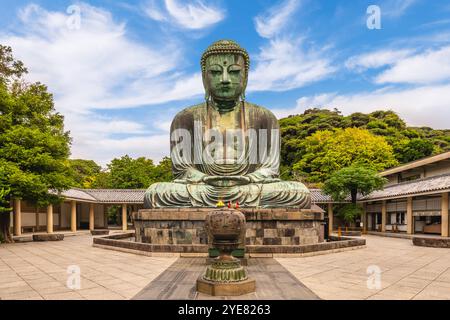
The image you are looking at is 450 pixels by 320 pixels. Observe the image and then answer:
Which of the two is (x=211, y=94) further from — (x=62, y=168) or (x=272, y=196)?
(x=62, y=168)

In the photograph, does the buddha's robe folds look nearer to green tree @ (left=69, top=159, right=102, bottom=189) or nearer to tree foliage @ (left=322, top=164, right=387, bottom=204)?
tree foliage @ (left=322, top=164, right=387, bottom=204)

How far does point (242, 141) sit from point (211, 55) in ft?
10.2

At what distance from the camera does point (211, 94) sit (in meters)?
12.2

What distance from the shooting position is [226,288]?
5.27 metres

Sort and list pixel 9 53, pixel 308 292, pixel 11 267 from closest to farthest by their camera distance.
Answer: pixel 308 292 → pixel 11 267 → pixel 9 53

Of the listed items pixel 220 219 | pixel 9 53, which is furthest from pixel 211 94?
pixel 9 53

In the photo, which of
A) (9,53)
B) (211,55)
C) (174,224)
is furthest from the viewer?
(9,53)

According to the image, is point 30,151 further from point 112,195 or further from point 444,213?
point 444,213

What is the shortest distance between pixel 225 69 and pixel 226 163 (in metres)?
3.15

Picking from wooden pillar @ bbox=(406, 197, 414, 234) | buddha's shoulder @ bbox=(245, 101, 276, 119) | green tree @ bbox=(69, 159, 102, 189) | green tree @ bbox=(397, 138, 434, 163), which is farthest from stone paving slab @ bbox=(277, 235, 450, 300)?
green tree @ bbox=(69, 159, 102, 189)

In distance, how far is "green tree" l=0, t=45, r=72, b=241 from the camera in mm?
13242

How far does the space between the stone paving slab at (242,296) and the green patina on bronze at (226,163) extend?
279 cm

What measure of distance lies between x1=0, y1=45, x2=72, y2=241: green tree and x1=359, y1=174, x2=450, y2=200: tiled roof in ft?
57.4

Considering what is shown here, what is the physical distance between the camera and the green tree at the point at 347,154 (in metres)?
29.9
